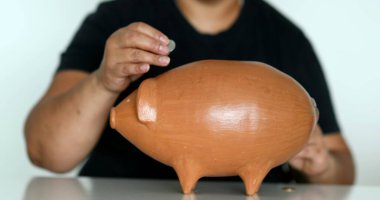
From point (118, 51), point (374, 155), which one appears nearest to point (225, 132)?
point (118, 51)

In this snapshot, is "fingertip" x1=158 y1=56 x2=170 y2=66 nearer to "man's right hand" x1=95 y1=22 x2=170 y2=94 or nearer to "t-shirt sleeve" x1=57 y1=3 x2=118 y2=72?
"man's right hand" x1=95 y1=22 x2=170 y2=94

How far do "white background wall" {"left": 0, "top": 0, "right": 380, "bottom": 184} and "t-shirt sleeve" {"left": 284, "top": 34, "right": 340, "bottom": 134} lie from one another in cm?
36

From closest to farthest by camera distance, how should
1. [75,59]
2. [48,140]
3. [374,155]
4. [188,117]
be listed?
[188,117], [48,140], [75,59], [374,155]

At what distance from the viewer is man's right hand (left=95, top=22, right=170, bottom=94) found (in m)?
0.55

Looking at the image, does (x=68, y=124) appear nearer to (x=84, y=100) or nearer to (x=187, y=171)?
(x=84, y=100)

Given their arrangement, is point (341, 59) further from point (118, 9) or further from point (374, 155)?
point (118, 9)

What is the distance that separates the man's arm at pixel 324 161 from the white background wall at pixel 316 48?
37 centimetres

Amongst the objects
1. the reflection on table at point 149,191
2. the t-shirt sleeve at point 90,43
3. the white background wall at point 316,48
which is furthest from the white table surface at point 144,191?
the white background wall at point 316,48

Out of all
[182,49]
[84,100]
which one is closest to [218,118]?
[84,100]

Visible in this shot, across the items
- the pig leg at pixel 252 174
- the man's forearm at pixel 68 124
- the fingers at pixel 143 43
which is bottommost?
the man's forearm at pixel 68 124

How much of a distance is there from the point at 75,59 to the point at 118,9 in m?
0.13

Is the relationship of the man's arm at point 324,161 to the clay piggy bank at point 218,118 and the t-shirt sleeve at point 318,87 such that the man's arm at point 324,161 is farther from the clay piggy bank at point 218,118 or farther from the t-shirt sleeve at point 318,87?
the clay piggy bank at point 218,118

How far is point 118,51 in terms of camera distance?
592 millimetres

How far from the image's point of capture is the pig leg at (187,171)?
0.56 m
